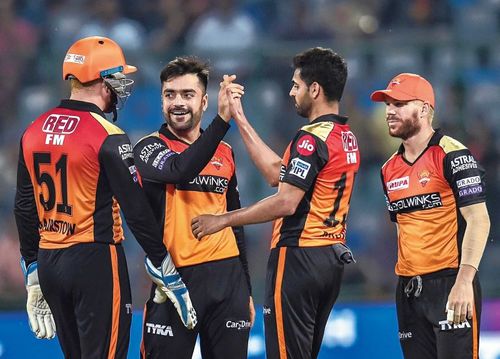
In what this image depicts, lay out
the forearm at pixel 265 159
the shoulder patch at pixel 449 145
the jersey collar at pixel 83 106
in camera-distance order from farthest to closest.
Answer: the forearm at pixel 265 159, the shoulder patch at pixel 449 145, the jersey collar at pixel 83 106

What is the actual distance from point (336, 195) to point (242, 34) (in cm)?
489

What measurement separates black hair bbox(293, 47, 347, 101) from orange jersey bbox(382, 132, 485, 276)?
62 centimetres

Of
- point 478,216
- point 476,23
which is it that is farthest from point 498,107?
point 478,216

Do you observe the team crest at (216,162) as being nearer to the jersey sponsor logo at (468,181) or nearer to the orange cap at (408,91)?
the orange cap at (408,91)

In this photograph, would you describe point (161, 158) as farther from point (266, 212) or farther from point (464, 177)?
point (464, 177)

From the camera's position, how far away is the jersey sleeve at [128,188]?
5594mm

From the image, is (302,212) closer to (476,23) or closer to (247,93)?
(247,93)

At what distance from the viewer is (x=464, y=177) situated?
6082 millimetres

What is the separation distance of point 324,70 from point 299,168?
0.62 meters

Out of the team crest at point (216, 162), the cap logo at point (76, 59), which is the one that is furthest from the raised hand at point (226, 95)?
the cap logo at point (76, 59)

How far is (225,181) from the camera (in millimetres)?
6281

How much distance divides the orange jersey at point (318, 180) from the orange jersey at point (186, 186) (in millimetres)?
354

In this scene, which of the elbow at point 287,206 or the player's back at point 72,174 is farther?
the elbow at point 287,206

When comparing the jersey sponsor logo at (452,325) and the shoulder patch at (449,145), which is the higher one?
the shoulder patch at (449,145)
